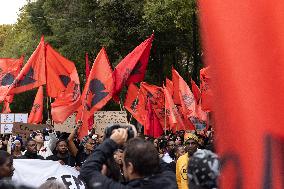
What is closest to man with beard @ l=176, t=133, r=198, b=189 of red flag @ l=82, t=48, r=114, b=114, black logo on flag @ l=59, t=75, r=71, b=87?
red flag @ l=82, t=48, r=114, b=114

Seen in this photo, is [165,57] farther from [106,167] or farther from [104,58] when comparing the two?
[106,167]

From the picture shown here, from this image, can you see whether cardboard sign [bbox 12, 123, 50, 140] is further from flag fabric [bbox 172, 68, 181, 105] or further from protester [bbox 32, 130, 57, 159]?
flag fabric [bbox 172, 68, 181, 105]

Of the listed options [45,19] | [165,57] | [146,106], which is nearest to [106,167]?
[146,106]

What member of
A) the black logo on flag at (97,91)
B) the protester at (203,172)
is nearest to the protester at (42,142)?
the black logo on flag at (97,91)

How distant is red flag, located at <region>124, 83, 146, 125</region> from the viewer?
17.4m

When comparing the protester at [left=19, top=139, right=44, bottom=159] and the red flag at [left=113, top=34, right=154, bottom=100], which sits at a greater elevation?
the red flag at [left=113, top=34, right=154, bottom=100]

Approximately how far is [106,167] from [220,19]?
1.81 meters

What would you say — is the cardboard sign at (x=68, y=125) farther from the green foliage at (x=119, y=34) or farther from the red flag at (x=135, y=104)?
the green foliage at (x=119, y=34)

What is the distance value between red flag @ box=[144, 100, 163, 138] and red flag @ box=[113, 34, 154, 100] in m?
3.23

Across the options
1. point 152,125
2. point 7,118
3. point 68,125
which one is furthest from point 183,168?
point 7,118

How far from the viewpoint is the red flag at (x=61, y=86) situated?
532 inches

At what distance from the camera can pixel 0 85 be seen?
18.7 metres

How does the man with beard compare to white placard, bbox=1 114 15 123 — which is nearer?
the man with beard

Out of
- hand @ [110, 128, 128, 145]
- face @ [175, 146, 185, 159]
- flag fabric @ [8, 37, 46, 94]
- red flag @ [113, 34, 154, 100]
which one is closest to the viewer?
hand @ [110, 128, 128, 145]
